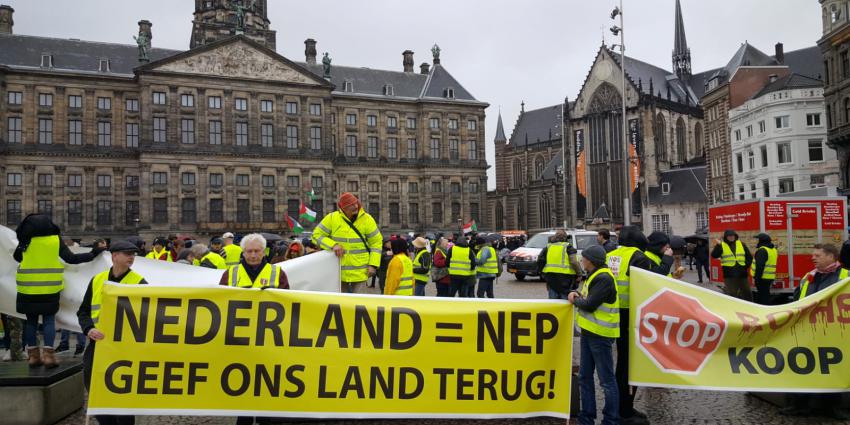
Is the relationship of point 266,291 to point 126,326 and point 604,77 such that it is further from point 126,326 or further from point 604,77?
point 604,77

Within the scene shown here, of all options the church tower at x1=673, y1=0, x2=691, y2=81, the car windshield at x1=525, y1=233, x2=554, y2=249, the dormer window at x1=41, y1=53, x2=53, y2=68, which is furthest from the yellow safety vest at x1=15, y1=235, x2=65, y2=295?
the church tower at x1=673, y1=0, x2=691, y2=81

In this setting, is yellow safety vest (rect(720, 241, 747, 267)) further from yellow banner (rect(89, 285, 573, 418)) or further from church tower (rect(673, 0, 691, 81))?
church tower (rect(673, 0, 691, 81))

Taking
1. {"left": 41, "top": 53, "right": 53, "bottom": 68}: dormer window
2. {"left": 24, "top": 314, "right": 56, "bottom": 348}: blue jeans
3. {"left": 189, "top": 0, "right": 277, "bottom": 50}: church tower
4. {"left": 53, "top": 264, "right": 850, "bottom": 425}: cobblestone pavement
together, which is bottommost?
{"left": 53, "top": 264, "right": 850, "bottom": 425}: cobblestone pavement

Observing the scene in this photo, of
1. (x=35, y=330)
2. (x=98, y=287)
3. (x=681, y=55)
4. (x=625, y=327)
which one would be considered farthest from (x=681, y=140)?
(x=98, y=287)

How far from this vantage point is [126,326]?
5750mm

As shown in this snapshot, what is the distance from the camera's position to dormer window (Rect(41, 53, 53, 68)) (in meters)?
55.0

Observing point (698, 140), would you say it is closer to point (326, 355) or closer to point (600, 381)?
point (600, 381)

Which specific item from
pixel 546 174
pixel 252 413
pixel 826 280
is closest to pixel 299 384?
pixel 252 413

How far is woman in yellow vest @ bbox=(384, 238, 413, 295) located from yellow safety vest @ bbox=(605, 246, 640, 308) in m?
2.99

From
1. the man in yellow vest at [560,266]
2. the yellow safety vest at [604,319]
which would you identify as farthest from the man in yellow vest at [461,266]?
the yellow safety vest at [604,319]

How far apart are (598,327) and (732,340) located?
1.57m

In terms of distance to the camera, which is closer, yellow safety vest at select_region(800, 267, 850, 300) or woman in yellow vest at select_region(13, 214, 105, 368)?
yellow safety vest at select_region(800, 267, 850, 300)

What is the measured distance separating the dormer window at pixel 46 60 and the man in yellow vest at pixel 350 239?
57.5 metres

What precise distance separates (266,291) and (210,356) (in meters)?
0.76
